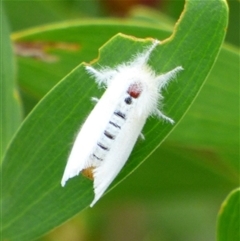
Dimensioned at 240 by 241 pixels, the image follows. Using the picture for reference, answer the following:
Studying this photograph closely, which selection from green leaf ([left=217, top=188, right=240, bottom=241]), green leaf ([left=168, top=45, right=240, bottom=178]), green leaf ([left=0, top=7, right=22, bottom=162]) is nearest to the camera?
green leaf ([left=217, top=188, right=240, bottom=241])

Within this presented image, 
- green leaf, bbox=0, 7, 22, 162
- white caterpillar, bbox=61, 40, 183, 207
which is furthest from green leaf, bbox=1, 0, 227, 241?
green leaf, bbox=0, 7, 22, 162

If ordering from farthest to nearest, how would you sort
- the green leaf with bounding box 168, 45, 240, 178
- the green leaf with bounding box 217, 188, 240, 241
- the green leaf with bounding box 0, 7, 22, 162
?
the green leaf with bounding box 168, 45, 240, 178 < the green leaf with bounding box 0, 7, 22, 162 < the green leaf with bounding box 217, 188, 240, 241

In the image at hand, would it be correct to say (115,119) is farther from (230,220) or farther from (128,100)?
(230,220)

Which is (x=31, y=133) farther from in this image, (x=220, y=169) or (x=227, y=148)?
(x=220, y=169)

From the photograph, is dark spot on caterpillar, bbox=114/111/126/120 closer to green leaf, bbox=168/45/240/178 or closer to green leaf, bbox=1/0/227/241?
green leaf, bbox=1/0/227/241

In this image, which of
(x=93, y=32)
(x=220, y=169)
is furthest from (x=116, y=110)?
(x=220, y=169)
